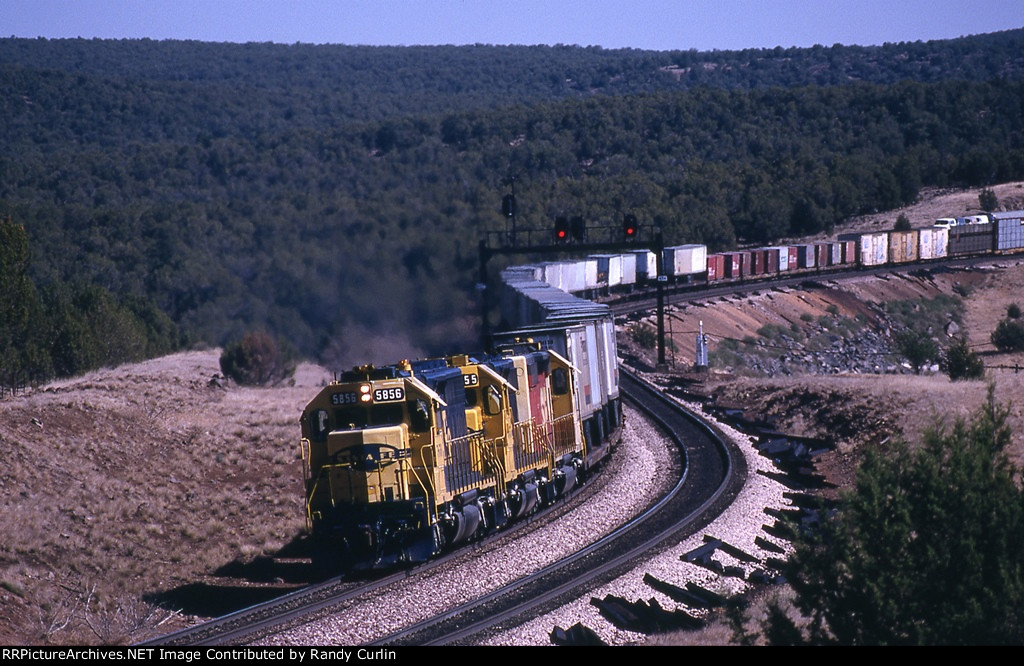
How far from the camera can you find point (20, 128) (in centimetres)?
13338

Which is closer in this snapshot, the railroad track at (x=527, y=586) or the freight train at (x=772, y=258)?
the railroad track at (x=527, y=586)

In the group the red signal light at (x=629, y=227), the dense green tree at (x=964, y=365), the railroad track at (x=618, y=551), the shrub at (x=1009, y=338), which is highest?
the red signal light at (x=629, y=227)

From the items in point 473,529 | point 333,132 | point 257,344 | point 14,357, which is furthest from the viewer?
→ point 333,132

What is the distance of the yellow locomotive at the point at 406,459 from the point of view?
51.8 ft

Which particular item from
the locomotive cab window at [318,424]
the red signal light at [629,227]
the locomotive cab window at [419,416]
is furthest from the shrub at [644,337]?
the locomotive cab window at [318,424]

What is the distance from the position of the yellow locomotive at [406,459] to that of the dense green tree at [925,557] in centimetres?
643

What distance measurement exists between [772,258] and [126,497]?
56.9m

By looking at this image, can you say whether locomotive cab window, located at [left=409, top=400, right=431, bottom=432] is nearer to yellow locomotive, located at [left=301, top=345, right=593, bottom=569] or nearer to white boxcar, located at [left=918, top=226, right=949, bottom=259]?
yellow locomotive, located at [left=301, top=345, right=593, bottom=569]

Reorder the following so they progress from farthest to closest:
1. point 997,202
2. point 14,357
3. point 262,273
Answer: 1. point 997,202
2. point 262,273
3. point 14,357

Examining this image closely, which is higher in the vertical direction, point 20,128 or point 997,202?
point 20,128

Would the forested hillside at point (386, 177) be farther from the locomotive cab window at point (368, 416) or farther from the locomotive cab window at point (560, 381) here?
the locomotive cab window at point (368, 416)
